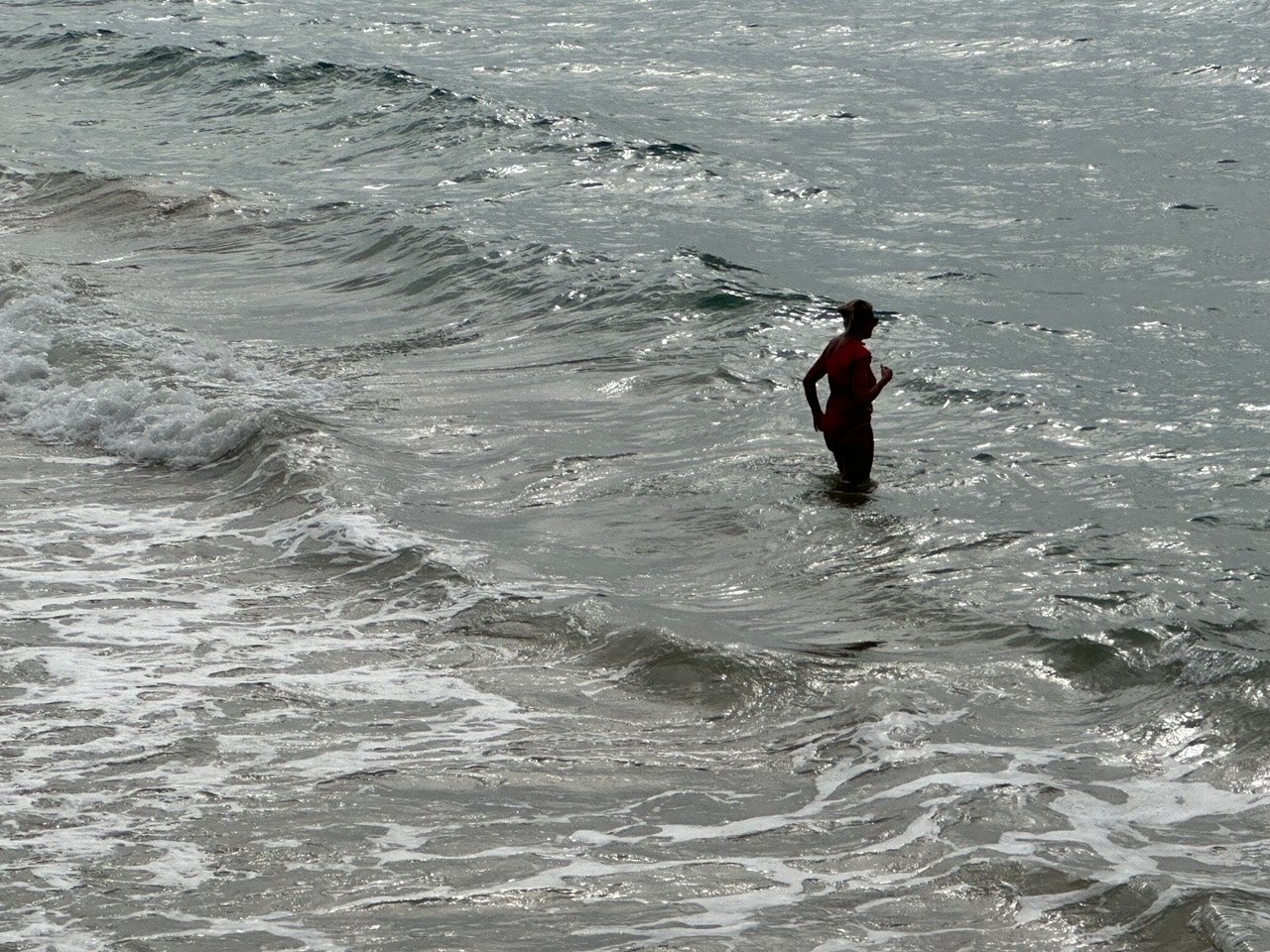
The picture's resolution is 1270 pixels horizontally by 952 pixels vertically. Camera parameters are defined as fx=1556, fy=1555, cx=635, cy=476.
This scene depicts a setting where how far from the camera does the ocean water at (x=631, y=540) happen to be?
21.0ft

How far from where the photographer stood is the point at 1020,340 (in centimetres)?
1567

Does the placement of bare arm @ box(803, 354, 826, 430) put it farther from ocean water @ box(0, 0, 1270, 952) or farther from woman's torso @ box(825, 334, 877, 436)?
ocean water @ box(0, 0, 1270, 952)

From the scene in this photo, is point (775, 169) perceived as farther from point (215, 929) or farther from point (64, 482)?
point (215, 929)

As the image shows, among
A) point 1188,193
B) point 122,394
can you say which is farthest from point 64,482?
point 1188,193

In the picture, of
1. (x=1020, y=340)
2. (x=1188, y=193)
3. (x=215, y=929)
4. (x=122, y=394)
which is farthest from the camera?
(x=1188, y=193)

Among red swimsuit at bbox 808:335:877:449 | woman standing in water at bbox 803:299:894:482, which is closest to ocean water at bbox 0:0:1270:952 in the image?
woman standing in water at bbox 803:299:894:482

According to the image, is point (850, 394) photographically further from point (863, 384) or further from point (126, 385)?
point (126, 385)

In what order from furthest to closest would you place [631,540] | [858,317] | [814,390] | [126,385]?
[126,385] → [814,390] → [858,317] → [631,540]

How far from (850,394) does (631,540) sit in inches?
77.7

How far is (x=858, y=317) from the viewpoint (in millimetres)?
11125

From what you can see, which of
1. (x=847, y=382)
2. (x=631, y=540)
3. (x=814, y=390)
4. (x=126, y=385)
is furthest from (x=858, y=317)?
(x=126, y=385)

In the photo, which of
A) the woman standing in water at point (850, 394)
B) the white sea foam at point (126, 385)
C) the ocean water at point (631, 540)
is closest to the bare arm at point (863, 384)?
the woman standing in water at point (850, 394)

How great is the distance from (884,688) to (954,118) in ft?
61.6

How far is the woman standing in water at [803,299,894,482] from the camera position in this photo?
11188mm
